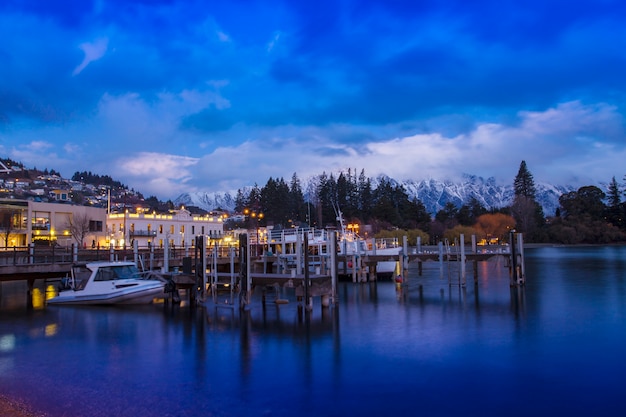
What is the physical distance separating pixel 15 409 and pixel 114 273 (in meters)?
18.7

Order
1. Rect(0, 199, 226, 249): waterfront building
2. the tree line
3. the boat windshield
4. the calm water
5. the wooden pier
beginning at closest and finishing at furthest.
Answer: the calm water
the wooden pier
the boat windshield
Rect(0, 199, 226, 249): waterfront building
the tree line

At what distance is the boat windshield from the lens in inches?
1209

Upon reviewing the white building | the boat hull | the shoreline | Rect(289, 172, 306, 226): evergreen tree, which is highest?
Rect(289, 172, 306, 226): evergreen tree

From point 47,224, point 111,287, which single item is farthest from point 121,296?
point 47,224

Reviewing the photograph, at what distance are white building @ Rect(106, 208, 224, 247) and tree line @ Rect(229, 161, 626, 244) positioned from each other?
144ft

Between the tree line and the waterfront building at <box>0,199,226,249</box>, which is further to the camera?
the tree line

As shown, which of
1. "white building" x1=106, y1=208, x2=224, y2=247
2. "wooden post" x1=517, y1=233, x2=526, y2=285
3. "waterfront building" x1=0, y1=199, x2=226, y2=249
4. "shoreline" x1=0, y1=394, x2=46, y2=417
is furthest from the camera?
"white building" x1=106, y1=208, x2=224, y2=247

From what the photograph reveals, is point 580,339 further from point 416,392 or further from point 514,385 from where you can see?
point 416,392

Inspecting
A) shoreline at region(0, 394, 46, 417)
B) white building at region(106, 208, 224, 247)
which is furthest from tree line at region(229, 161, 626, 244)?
shoreline at region(0, 394, 46, 417)

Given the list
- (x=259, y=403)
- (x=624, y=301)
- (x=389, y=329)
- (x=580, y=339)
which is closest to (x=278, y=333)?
(x=389, y=329)

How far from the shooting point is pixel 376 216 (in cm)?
13350

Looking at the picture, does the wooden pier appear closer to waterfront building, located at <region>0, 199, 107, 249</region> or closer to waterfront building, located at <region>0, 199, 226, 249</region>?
waterfront building, located at <region>0, 199, 226, 249</region>

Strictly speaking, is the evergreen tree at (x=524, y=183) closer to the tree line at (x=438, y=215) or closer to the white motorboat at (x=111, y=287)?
the tree line at (x=438, y=215)

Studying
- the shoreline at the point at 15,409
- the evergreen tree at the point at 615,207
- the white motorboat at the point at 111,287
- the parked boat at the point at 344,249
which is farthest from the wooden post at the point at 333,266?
the evergreen tree at the point at 615,207
